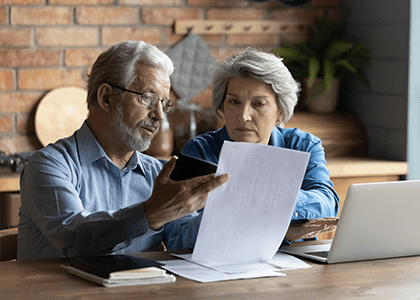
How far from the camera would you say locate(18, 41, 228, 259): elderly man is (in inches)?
59.8

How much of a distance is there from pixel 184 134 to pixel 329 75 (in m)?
0.89

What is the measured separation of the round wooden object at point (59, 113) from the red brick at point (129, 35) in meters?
0.31

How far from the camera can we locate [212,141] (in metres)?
2.18

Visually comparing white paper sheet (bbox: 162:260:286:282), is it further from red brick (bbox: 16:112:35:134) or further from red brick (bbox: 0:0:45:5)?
red brick (bbox: 0:0:45:5)

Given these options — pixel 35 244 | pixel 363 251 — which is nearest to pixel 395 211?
pixel 363 251

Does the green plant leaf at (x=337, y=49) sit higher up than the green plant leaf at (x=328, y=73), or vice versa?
the green plant leaf at (x=337, y=49)

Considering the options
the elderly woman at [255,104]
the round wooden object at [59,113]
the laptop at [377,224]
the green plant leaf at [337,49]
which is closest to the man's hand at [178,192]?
the laptop at [377,224]

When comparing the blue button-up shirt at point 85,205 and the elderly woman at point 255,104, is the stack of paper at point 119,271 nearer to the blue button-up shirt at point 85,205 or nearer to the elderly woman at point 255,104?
the blue button-up shirt at point 85,205

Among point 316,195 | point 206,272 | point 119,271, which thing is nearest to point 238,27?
point 316,195

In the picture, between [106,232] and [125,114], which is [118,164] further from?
[106,232]

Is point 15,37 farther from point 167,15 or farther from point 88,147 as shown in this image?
point 88,147

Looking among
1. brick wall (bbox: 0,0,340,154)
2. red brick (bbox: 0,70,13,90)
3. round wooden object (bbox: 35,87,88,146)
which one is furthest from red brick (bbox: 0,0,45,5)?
round wooden object (bbox: 35,87,88,146)

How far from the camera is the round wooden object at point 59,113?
310 cm

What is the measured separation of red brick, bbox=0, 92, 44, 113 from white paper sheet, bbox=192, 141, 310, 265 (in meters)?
1.88
